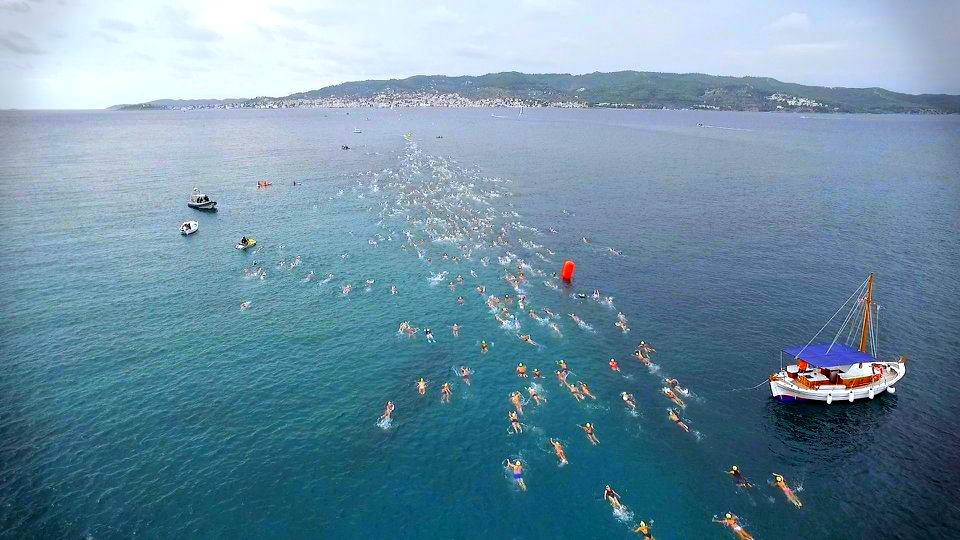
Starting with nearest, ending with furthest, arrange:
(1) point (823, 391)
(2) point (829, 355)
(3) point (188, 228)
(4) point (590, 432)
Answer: (4) point (590, 432) → (1) point (823, 391) → (2) point (829, 355) → (3) point (188, 228)

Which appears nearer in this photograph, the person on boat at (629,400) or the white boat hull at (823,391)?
the person on boat at (629,400)

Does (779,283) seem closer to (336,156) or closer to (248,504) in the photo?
(248,504)

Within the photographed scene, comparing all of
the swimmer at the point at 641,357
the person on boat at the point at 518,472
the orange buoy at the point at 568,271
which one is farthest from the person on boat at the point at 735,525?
the orange buoy at the point at 568,271

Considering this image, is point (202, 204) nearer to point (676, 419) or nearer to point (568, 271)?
point (568, 271)

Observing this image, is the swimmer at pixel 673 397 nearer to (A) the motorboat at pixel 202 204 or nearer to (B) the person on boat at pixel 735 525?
(B) the person on boat at pixel 735 525

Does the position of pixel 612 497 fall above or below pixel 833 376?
below

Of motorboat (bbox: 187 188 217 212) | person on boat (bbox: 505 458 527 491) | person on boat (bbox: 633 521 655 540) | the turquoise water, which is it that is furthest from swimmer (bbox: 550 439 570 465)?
motorboat (bbox: 187 188 217 212)

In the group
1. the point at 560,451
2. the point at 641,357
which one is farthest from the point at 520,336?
the point at 560,451

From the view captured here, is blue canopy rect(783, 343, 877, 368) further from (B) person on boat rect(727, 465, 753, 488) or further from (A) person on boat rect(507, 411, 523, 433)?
(A) person on boat rect(507, 411, 523, 433)
